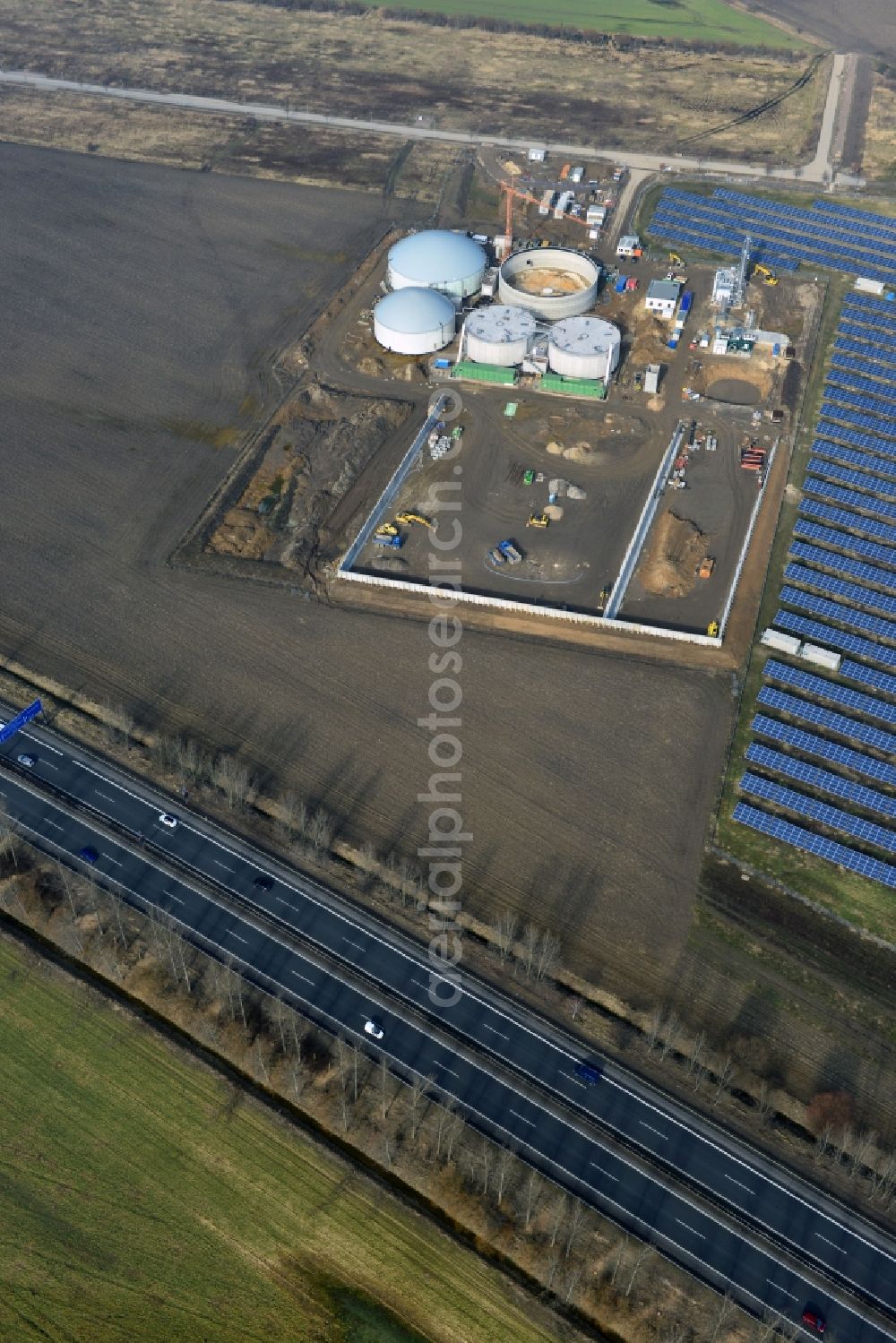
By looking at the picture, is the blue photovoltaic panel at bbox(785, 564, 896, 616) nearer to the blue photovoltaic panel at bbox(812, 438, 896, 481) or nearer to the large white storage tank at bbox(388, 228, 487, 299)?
the blue photovoltaic panel at bbox(812, 438, 896, 481)

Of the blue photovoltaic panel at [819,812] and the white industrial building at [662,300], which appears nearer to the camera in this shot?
the blue photovoltaic panel at [819,812]

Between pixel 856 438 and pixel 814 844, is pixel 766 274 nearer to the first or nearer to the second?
pixel 856 438

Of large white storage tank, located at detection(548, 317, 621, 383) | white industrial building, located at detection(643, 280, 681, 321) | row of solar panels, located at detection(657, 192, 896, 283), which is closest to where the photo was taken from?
large white storage tank, located at detection(548, 317, 621, 383)

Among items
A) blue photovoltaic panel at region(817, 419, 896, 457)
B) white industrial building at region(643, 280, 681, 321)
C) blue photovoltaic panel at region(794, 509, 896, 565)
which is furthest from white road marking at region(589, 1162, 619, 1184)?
white industrial building at region(643, 280, 681, 321)

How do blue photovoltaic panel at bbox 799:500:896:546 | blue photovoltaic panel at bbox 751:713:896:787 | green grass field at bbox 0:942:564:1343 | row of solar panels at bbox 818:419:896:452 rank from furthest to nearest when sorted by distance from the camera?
row of solar panels at bbox 818:419:896:452 < blue photovoltaic panel at bbox 799:500:896:546 < blue photovoltaic panel at bbox 751:713:896:787 < green grass field at bbox 0:942:564:1343

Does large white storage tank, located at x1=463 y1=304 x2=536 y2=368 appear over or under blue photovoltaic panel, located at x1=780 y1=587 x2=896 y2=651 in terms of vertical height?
over

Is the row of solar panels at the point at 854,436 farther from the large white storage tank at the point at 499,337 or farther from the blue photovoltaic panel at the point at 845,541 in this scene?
the large white storage tank at the point at 499,337

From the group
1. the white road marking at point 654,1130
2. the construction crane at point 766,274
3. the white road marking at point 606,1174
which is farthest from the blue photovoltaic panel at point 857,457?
the white road marking at point 606,1174
